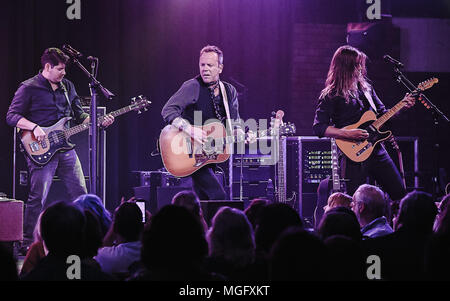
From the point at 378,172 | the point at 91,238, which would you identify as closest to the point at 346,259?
the point at 91,238

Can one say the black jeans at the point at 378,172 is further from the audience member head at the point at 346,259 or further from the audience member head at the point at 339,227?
the audience member head at the point at 346,259

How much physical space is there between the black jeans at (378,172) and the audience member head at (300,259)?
3624 millimetres

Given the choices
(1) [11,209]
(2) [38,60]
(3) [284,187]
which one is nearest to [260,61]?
(3) [284,187]

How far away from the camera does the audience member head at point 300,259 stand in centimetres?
220

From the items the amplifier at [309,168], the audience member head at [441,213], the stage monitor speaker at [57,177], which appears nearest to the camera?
the audience member head at [441,213]

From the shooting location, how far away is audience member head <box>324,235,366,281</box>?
8.19ft

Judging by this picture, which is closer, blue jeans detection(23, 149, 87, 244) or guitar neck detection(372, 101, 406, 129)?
guitar neck detection(372, 101, 406, 129)

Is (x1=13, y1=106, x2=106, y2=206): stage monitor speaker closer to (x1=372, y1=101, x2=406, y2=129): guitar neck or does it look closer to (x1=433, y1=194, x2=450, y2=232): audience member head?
(x1=372, y1=101, x2=406, y2=129): guitar neck

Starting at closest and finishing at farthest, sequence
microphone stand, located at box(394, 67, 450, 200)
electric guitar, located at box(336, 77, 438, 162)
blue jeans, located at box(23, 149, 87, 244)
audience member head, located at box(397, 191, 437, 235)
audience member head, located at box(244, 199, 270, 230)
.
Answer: audience member head, located at box(397, 191, 437, 235) → audience member head, located at box(244, 199, 270, 230) → electric guitar, located at box(336, 77, 438, 162) → microphone stand, located at box(394, 67, 450, 200) → blue jeans, located at box(23, 149, 87, 244)

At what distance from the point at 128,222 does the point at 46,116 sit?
399 cm

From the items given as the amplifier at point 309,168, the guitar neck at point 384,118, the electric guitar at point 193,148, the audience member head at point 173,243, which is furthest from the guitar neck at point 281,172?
the audience member head at point 173,243

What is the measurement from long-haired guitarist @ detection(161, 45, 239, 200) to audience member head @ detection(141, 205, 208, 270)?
11.2 ft

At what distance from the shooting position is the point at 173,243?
250 cm

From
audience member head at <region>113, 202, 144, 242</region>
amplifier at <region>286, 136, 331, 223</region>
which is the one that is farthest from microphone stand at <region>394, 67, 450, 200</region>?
audience member head at <region>113, 202, 144, 242</region>
